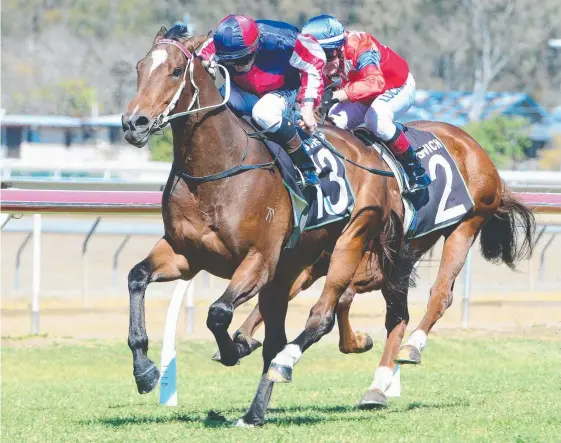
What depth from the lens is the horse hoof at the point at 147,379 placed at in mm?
5965

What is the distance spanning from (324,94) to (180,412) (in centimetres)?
193

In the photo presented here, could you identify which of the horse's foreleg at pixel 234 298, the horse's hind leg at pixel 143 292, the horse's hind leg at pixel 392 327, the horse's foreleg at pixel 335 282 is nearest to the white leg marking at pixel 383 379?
the horse's hind leg at pixel 392 327

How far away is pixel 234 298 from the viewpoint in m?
6.02

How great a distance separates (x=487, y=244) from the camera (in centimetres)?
862

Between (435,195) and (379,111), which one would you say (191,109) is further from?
(435,195)

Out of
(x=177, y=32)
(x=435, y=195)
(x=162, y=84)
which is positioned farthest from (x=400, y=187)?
(x=162, y=84)

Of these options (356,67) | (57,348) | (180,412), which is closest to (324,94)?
(356,67)

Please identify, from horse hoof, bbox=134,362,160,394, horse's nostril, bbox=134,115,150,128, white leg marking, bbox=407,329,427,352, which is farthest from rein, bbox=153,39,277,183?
white leg marking, bbox=407,329,427,352

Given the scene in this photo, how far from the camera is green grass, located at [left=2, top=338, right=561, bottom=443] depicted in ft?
19.4

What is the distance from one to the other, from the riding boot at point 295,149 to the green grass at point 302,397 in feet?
4.08

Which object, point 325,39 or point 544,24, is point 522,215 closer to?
point 325,39

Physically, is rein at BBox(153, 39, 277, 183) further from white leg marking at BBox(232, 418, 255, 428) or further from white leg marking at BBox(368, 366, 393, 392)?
white leg marking at BBox(368, 366, 393, 392)

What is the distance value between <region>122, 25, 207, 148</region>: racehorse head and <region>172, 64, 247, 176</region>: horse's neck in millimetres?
79

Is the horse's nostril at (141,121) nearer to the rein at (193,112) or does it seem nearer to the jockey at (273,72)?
the rein at (193,112)
